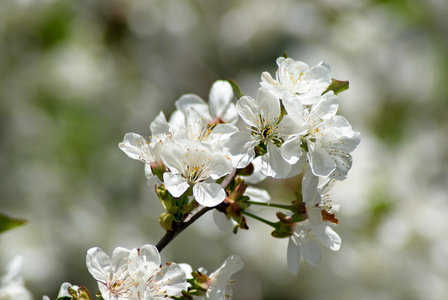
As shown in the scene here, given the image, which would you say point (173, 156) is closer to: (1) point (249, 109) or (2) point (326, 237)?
(1) point (249, 109)

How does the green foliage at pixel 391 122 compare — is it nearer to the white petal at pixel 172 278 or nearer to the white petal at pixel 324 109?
the white petal at pixel 324 109

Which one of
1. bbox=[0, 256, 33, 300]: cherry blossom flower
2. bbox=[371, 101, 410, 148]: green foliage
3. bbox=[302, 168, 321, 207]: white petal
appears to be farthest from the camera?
bbox=[371, 101, 410, 148]: green foliage

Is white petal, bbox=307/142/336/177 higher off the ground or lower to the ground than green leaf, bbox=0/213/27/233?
higher

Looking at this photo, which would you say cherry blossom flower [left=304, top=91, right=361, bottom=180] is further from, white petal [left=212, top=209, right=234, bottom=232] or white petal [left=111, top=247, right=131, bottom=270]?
white petal [left=111, top=247, right=131, bottom=270]

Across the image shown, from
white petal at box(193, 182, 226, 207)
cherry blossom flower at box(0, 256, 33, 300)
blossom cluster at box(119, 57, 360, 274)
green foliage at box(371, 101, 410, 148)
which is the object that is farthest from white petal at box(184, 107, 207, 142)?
green foliage at box(371, 101, 410, 148)

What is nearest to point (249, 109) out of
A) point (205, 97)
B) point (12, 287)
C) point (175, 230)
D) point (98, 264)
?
point (175, 230)

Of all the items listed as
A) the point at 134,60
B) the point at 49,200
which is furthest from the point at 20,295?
the point at 134,60

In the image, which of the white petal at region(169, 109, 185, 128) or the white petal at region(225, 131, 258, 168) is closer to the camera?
the white petal at region(225, 131, 258, 168)
